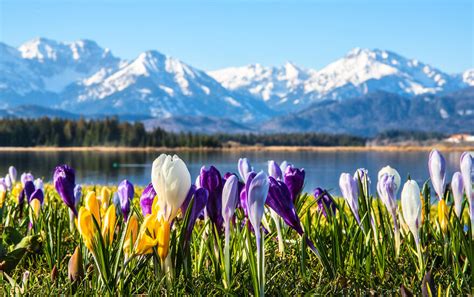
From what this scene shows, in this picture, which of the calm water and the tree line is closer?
the calm water

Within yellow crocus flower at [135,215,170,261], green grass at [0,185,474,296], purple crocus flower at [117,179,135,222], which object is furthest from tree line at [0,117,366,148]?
yellow crocus flower at [135,215,170,261]

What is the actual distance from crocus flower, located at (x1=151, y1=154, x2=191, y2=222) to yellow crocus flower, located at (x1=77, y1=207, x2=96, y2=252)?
12.5 inches

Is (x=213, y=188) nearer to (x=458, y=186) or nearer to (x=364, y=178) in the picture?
(x=364, y=178)

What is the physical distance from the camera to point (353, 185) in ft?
10.7

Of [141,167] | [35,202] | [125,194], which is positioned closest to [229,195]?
[125,194]

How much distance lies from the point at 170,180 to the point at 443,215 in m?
1.53

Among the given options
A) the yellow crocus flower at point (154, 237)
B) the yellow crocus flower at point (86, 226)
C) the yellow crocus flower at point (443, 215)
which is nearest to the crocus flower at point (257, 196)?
the yellow crocus flower at point (154, 237)

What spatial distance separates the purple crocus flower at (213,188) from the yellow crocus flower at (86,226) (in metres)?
0.54

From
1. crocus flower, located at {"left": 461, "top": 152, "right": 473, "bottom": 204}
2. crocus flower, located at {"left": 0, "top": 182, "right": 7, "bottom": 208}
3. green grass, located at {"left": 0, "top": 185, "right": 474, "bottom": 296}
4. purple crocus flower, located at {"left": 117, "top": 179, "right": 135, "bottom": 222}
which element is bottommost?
green grass, located at {"left": 0, "top": 185, "right": 474, "bottom": 296}

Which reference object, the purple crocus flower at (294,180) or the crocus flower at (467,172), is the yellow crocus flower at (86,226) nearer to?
the purple crocus flower at (294,180)

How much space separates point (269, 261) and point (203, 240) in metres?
0.52

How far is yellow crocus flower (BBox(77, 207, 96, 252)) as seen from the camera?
2635 mm

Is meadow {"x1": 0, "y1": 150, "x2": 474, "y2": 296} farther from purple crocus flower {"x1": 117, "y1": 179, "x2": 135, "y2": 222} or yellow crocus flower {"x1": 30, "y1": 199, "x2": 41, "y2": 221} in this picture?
yellow crocus flower {"x1": 30, "y1": 199, "x2": 41, "y2": 221}

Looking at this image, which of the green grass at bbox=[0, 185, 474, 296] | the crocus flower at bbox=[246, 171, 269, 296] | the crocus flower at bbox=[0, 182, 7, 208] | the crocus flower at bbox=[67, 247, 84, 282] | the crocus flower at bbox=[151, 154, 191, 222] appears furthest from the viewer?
the crocus flower at bbox=[0, 182, 7, 208]
